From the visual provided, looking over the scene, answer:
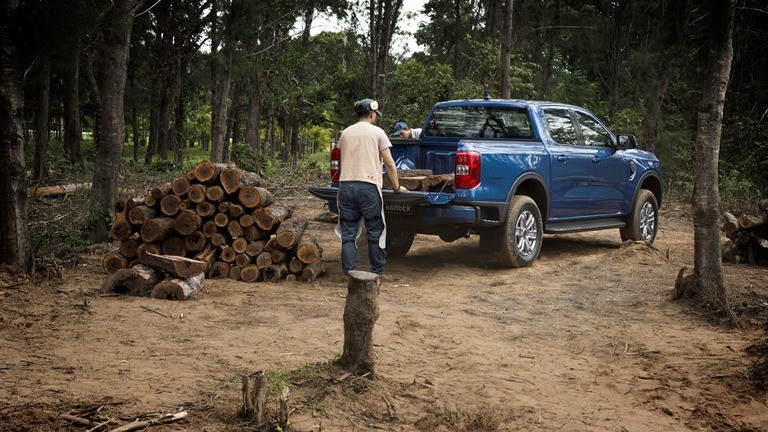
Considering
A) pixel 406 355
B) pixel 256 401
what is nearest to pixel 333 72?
pixel 406 355

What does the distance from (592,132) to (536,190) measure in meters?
1.69

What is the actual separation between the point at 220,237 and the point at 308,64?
91.7 ft

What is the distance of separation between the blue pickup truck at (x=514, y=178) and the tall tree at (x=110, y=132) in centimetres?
290

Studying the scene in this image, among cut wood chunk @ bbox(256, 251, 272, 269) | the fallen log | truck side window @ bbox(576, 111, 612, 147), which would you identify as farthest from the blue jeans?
the fallen log

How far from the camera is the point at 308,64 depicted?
118 feet

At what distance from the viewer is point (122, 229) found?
28.9 ft

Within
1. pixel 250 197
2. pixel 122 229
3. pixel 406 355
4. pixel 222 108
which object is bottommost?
pixel 406 355

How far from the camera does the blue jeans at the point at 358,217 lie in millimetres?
8305

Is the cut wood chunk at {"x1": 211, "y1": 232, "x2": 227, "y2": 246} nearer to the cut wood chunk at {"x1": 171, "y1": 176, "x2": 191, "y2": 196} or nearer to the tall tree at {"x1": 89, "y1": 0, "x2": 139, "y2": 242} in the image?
the cut wood chunk at {"x1": 171, "y1": 176, "x2": 191, "y2": 196}

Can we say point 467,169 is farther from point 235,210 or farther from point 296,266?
point 235,210

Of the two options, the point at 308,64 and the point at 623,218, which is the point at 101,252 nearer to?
the point at 623,218

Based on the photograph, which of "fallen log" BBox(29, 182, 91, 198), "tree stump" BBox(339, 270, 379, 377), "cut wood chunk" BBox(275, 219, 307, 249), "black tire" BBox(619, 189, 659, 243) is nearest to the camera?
"tree stump" BBox(339, 270, 379, 377)

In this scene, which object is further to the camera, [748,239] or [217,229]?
[748,239]

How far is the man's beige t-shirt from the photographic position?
8.25 metres
